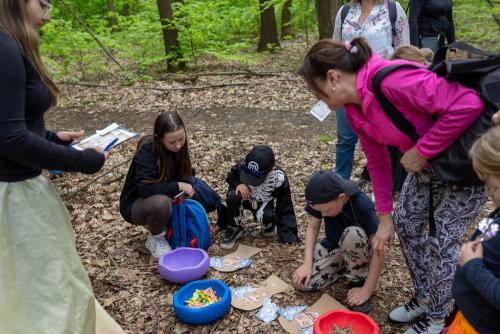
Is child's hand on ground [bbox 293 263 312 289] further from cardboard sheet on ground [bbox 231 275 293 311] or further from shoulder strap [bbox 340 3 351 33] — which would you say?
shoulder strap [bbox 340 3 351 33]

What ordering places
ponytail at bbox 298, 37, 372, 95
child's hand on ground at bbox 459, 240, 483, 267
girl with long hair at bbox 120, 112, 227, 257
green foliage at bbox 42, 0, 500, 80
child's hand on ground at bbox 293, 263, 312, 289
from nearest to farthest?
child's hand on ground at bbox 459, 240, 483, 267 < ponytail at bbox 298, 37, 372, 95 < child's hand on ground at bbox 293, 263, 312, 289 < girl with long hair at bbox 120, 112, 227, 257 < green foliage at bbox 42, 0, 500, 80

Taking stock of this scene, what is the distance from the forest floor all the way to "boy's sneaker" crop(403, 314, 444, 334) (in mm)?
197

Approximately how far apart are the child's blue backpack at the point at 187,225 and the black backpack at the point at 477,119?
1988mm

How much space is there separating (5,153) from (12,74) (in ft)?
1.11

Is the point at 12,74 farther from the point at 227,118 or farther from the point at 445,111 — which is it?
the point at 227,118

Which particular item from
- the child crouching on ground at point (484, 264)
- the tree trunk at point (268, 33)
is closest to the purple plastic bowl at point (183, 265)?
the child crouching on ground at point (484, 264)

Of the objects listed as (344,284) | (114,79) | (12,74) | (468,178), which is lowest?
(114,79)

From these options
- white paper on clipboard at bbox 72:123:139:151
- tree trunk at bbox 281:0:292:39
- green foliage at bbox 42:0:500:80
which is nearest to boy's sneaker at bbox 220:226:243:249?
white paper on clipboard at bbox 72:123:139:151

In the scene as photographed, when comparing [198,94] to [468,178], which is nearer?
[468,178]

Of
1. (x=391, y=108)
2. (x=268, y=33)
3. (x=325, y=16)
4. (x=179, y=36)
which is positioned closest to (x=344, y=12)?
(x=391, y=108)

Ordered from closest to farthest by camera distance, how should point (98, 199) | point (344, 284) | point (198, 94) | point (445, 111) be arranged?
point (445, 111) → point (344, 284) → point (98, 199) → point (198, 94)

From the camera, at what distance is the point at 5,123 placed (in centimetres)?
175

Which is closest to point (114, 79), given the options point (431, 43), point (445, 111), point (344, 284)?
point (431, 43)

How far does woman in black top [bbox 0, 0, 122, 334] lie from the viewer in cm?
A: 179
